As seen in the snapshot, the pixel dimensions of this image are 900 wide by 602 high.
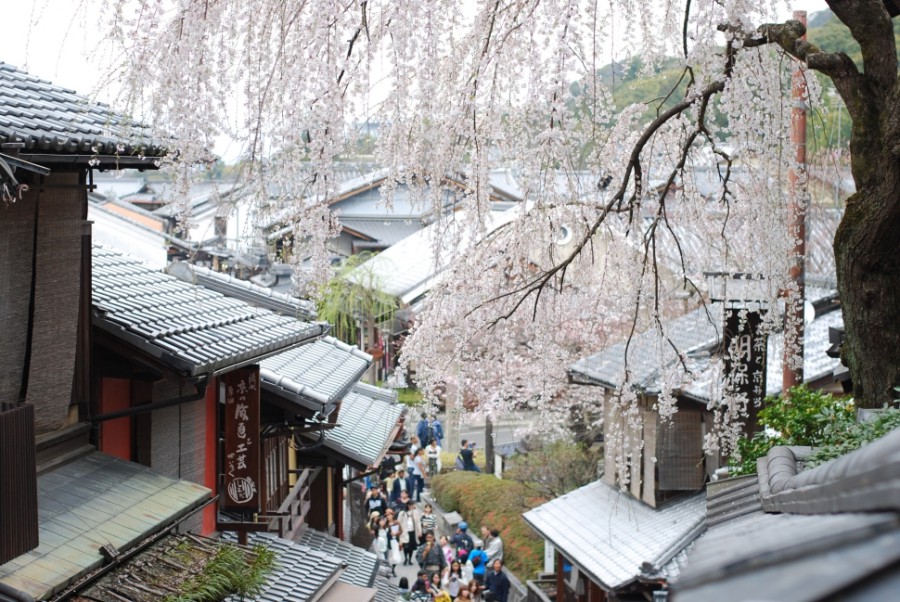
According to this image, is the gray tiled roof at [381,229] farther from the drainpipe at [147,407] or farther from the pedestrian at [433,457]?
the drainpipe at [147,407]

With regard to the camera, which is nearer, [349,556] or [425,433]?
[349,556]

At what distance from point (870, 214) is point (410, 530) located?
13830 mm

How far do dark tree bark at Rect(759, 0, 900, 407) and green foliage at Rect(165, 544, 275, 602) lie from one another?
161 inches

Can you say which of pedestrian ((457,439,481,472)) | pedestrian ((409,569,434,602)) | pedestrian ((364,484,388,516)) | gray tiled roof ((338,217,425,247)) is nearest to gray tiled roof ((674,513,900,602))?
pedestrian ((409,569,434,602))

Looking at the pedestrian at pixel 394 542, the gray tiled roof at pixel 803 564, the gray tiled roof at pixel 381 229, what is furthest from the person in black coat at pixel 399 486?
the gray tiled roof at pixel 803 564

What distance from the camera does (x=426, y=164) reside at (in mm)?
6066

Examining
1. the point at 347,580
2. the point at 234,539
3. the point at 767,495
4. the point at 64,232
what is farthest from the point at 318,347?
the point at 767,495

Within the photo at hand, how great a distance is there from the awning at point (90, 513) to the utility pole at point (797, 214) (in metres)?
4.97

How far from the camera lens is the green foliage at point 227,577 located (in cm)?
590

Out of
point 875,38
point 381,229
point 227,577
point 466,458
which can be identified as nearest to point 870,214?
point 875,38

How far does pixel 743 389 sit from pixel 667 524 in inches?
128

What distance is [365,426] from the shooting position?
47.9 feet

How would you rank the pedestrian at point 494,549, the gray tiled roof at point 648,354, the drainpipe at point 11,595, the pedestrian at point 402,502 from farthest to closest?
the pedestrian at point 402,502 < the pedestrian at point 494,549 < the gray tiled roof at point 648,354 < the drainpipe at point 11,595

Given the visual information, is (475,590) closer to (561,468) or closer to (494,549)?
(494,549)
